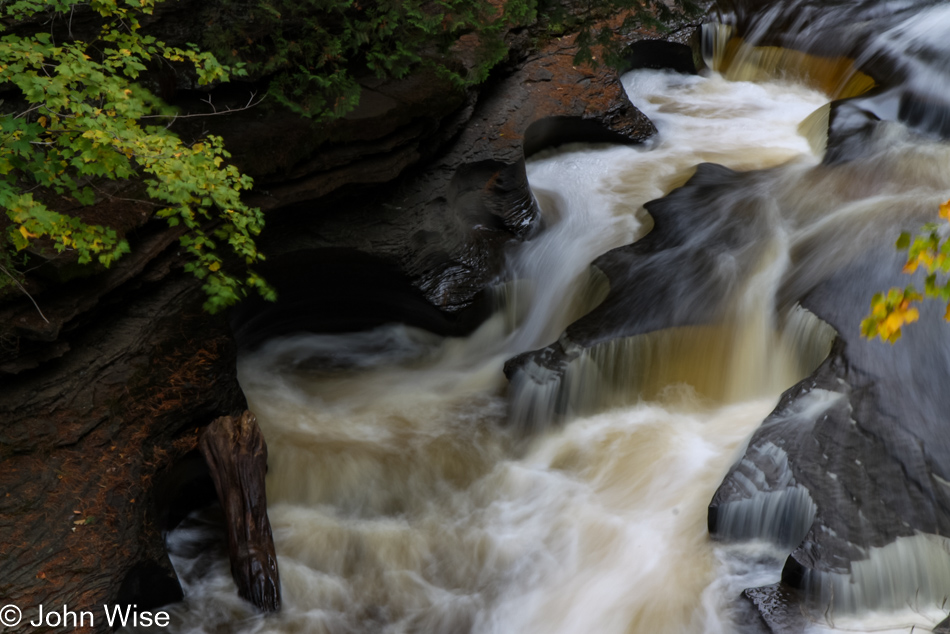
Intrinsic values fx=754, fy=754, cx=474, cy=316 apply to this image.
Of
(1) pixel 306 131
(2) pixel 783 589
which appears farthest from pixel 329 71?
(2) pixel 783 589

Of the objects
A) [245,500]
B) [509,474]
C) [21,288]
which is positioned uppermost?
[21,288]

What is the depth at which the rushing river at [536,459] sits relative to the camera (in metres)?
4.79

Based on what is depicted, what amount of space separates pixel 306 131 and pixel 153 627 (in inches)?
156

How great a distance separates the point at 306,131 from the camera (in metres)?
6.45

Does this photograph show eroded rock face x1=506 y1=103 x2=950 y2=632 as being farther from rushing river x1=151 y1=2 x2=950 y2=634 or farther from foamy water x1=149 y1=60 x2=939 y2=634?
foamy water x1=149 y1=60 x2=939 y2=634

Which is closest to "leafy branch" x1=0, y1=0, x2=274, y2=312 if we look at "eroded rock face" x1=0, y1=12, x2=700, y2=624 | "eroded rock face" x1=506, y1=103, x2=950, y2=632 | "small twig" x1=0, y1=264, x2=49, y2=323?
"small twig" x1=0, y1=264, x2=49, y2=323

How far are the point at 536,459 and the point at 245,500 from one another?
2223 mm

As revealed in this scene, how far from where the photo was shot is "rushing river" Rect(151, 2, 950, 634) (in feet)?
15.7

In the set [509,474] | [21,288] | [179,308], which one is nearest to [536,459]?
[509,474]

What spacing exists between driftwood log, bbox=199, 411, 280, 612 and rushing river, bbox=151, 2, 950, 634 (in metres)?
0.17

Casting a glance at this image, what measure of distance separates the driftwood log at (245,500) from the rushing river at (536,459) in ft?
0.56

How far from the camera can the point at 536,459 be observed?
593 cm

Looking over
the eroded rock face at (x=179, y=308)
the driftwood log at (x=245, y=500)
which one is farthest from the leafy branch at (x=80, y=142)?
the driftwood log at (x=245, y=500)

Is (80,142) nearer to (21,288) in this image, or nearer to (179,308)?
(21,288)
